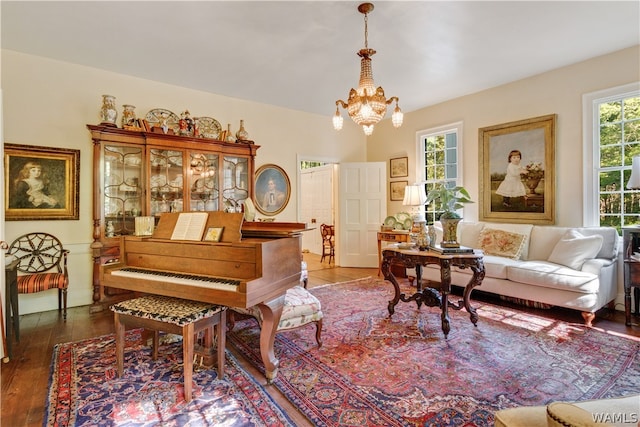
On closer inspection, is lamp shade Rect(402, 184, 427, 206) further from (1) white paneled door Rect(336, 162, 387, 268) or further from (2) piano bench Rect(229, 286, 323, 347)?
(2) piano bench Rect(229, 286, 323, 347)

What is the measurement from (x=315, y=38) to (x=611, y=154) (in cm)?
374

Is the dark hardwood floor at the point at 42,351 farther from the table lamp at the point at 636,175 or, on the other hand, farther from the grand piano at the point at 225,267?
the table lamp at the point at 636,175

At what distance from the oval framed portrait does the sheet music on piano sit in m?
2.70

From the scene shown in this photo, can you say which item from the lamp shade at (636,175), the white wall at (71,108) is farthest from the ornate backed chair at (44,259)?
the lamp shade at (636,175)

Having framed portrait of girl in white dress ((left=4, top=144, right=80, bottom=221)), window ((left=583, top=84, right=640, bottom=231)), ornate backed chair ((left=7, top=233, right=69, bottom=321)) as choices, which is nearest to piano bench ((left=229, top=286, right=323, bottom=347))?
ornate backed chair ((left=7, top=233, right=69, bottom=321))

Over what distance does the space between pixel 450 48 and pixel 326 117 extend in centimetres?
296

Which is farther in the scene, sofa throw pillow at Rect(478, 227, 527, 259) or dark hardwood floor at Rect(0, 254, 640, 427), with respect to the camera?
sofa throw pillow at Rect(478, 227, 527, 259)

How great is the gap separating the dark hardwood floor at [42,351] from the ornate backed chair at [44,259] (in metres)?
0.23

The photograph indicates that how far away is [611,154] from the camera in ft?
12.0

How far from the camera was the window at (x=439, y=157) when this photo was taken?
509cm

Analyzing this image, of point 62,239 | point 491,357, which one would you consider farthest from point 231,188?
point 491,357

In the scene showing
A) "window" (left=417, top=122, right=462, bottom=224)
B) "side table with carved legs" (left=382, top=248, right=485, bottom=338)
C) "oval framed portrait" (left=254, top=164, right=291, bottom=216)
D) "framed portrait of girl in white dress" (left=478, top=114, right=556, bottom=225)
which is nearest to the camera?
"side table with carved legs" (left=382, top=248, right=485, bottom=338)

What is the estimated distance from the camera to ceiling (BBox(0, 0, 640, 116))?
8.81ft

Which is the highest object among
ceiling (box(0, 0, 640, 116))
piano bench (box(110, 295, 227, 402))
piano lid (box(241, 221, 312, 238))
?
ceiling (box(0, 0, 640, 116))
